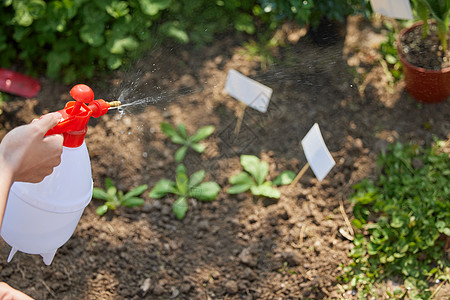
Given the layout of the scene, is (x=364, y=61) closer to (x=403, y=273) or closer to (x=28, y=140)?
(x=403, y=273)

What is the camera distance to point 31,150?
112cm

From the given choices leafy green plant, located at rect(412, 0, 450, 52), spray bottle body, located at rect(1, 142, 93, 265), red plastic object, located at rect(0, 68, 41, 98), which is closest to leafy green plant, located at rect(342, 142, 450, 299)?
leafy green plant, located at rect(412, 0, 450, 52)

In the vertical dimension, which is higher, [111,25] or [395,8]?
[395,8]

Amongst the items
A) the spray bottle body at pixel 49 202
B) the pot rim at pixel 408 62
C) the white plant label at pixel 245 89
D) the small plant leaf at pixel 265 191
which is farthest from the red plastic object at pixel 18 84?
the pot rim at pixel 408 62

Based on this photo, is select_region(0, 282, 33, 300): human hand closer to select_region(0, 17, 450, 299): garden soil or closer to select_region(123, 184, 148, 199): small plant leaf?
select_region(0, 17, 450, 299): garden soil

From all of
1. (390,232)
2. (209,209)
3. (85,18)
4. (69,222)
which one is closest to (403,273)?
(390,232)

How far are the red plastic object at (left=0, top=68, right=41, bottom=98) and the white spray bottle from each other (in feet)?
5.02

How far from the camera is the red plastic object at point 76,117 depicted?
121 cm

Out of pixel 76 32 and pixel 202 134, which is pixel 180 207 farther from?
pixel 76 32

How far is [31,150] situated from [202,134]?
141 centimetres

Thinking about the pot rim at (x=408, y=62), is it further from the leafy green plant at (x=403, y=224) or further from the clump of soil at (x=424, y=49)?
the leafy green plant at (x=403, y=224)

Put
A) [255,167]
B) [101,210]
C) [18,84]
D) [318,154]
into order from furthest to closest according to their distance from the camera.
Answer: [18,84], [255,167], [101,210], [318,154]

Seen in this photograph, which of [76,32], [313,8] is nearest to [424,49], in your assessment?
[313,8]

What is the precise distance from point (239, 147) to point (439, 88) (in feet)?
3.36
